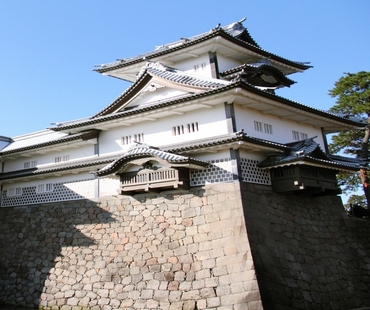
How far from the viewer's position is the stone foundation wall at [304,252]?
33.8 feet

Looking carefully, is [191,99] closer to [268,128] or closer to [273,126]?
[268,128]

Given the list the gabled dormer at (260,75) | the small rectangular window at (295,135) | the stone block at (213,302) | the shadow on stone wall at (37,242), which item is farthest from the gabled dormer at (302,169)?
the shadow on stone wall at (37,242)

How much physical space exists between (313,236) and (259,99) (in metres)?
4.72

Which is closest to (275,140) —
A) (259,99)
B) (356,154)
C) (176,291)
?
(259,99)

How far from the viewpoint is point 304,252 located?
11.7m

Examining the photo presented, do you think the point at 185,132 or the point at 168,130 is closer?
the point at 185,132

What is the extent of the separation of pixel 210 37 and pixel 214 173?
4975 millimetres

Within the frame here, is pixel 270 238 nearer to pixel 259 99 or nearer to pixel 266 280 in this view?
pixel 266 280

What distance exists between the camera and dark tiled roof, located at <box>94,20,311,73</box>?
44.5 feet

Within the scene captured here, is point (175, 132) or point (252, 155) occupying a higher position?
point (175, 132)

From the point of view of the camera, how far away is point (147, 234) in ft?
39.3

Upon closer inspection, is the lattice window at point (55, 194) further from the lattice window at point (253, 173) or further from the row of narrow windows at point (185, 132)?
the lattice window at point (253, 173)

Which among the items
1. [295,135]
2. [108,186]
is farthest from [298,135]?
[108,186]

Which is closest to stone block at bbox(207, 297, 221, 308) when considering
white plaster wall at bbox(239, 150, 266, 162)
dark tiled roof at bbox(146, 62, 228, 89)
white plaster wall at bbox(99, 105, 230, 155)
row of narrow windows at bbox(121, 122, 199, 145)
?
white plaster wall at bbox(239, 150, 266, 162)
